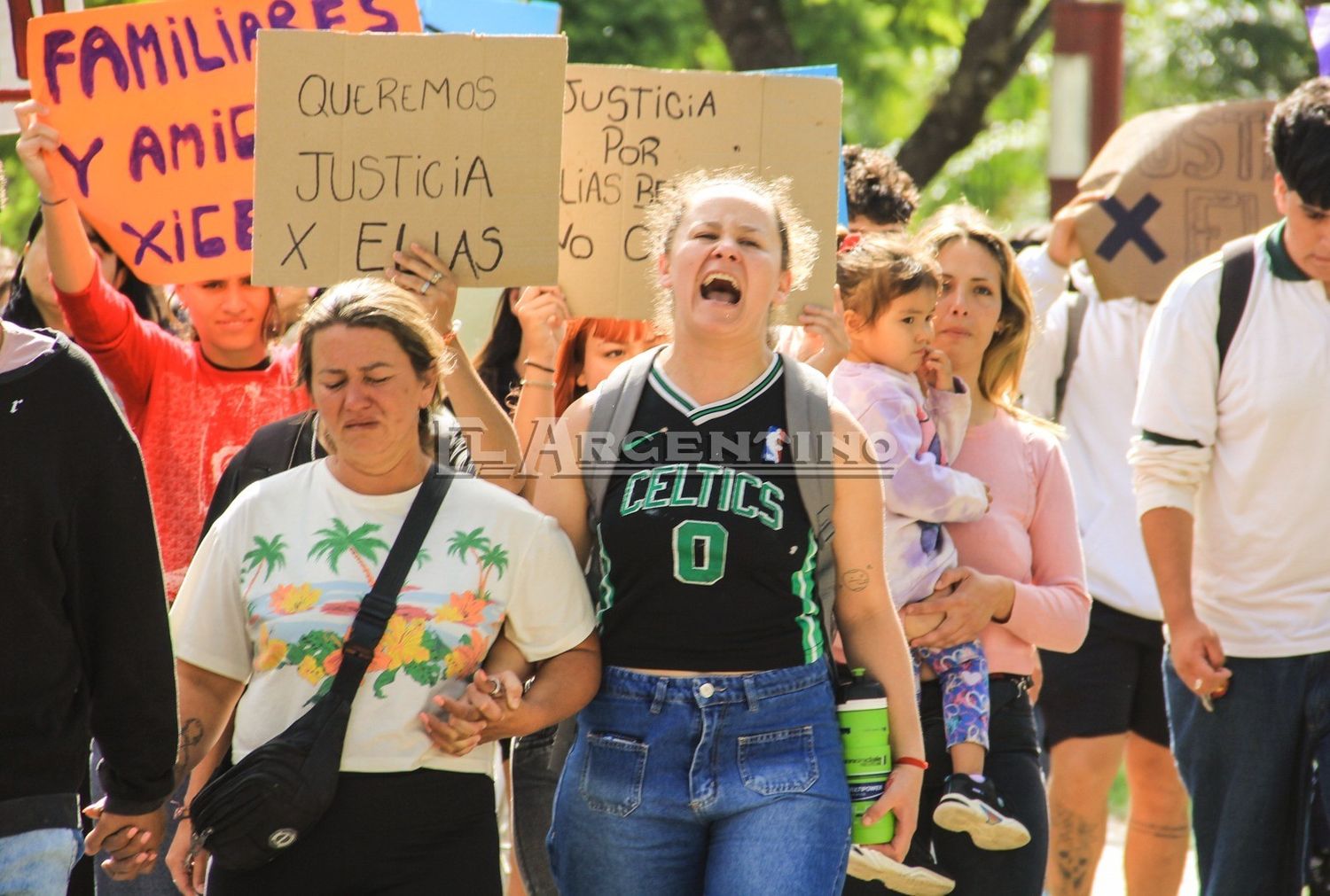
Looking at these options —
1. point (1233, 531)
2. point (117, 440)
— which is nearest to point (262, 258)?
point (117, 440)

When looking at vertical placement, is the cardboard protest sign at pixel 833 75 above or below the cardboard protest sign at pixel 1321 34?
below

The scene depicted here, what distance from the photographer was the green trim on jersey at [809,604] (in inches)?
142

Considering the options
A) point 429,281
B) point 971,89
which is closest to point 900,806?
point 429,281

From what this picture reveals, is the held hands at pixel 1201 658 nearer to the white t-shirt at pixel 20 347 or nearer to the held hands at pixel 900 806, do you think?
the held hands at pixel 900 806

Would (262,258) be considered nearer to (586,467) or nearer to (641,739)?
(586,467)

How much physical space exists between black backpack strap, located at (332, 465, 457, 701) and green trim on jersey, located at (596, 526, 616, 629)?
34cm

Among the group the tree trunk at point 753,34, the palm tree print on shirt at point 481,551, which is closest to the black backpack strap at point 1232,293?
the palm tree print on shirt at point 481,551

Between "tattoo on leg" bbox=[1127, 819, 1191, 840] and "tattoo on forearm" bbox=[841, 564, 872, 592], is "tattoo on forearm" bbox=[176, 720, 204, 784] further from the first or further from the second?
"tattoo on leg" bbox=[1127, 819, 1191, 840]

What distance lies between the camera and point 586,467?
3.69m

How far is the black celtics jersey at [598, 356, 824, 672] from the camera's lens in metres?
3.54

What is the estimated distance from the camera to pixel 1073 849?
229 inches

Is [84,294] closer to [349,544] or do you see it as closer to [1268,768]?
[349,544]

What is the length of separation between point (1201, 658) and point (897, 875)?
1.23 meters

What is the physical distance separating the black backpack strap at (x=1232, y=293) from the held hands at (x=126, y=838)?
291cm
